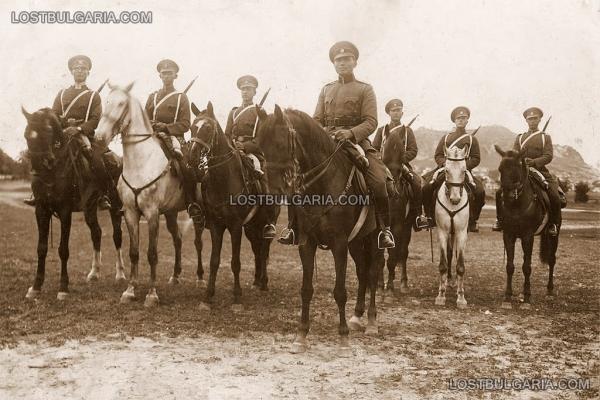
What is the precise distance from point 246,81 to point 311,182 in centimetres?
411

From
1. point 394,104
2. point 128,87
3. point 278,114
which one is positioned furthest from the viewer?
point 394,104

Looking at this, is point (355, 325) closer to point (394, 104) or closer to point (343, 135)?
point (343, 135)

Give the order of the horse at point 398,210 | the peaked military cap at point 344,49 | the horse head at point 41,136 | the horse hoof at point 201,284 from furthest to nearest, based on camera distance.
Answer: the horse hoof at point 201,284
the horse at point 398,210
the horse head at point 41,136
the peaked military cap at point 344,49

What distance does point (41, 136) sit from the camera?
7.58 meters

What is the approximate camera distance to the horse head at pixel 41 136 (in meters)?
7.52

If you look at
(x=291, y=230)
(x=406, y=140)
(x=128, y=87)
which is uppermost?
(x=128, y=87)

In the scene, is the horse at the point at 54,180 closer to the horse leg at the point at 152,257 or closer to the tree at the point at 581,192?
the horse leg at the point at 152,257

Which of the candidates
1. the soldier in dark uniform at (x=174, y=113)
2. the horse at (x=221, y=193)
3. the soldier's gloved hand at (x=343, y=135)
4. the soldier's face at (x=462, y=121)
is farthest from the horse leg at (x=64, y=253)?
the soldier's face at (x=462, y=121)

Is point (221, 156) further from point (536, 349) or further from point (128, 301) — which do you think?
point (536, 349)

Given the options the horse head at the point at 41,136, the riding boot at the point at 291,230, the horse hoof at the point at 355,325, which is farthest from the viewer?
the horse head at the point at 41,136

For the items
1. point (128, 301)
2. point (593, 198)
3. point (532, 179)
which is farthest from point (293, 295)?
point (593, 198)

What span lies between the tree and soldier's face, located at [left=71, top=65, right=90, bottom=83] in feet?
51.8

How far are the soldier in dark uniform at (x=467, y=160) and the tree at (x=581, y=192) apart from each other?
9156 mm

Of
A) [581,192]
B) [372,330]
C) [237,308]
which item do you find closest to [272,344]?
[372,330]
